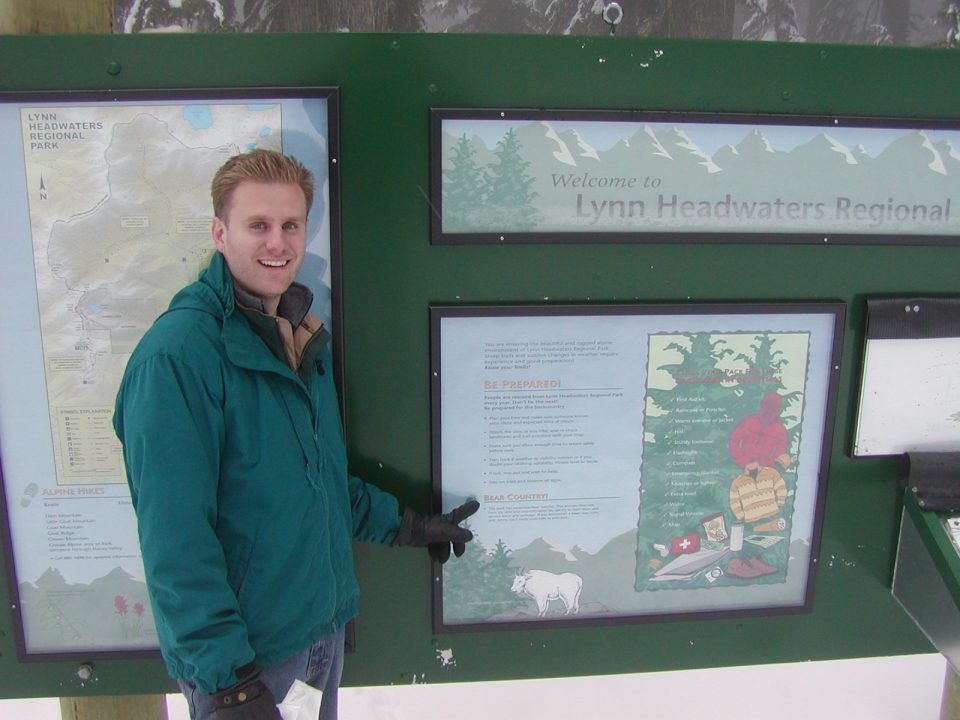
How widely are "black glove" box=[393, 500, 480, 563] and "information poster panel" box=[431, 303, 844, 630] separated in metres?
0.06

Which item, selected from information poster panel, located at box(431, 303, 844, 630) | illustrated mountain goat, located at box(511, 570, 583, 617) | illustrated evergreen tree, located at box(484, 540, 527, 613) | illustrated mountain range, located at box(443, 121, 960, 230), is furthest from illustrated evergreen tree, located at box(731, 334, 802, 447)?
illustrated evergreen tree, located at box(484, 540, 527, 613)

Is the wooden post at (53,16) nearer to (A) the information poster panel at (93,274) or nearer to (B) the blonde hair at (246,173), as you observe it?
(A) the information poster panel at (93,274)

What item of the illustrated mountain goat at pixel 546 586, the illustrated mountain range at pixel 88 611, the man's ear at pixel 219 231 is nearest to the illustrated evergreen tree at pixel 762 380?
the illustrated mountain goat at pixel 546 586

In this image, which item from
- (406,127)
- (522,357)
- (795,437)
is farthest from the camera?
(795,437)

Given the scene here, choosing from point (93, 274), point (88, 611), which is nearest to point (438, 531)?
point (88, 611)

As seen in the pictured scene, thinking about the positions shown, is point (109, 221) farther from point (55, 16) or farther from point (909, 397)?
point (909, 397)

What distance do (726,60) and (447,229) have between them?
2.78 feet

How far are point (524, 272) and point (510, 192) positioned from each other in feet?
0.70

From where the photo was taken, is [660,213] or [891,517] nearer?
[660,213]

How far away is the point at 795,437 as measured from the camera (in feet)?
6.46

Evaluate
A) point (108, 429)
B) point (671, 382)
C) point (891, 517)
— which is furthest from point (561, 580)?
point (108, 429)

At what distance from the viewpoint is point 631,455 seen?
194 cm

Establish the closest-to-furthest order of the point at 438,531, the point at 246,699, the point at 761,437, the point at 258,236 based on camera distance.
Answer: the point at 246,699, the point at 258,236, the point at 438,531, the point at 761,437

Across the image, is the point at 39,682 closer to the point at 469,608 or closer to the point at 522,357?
the point at 469,608
